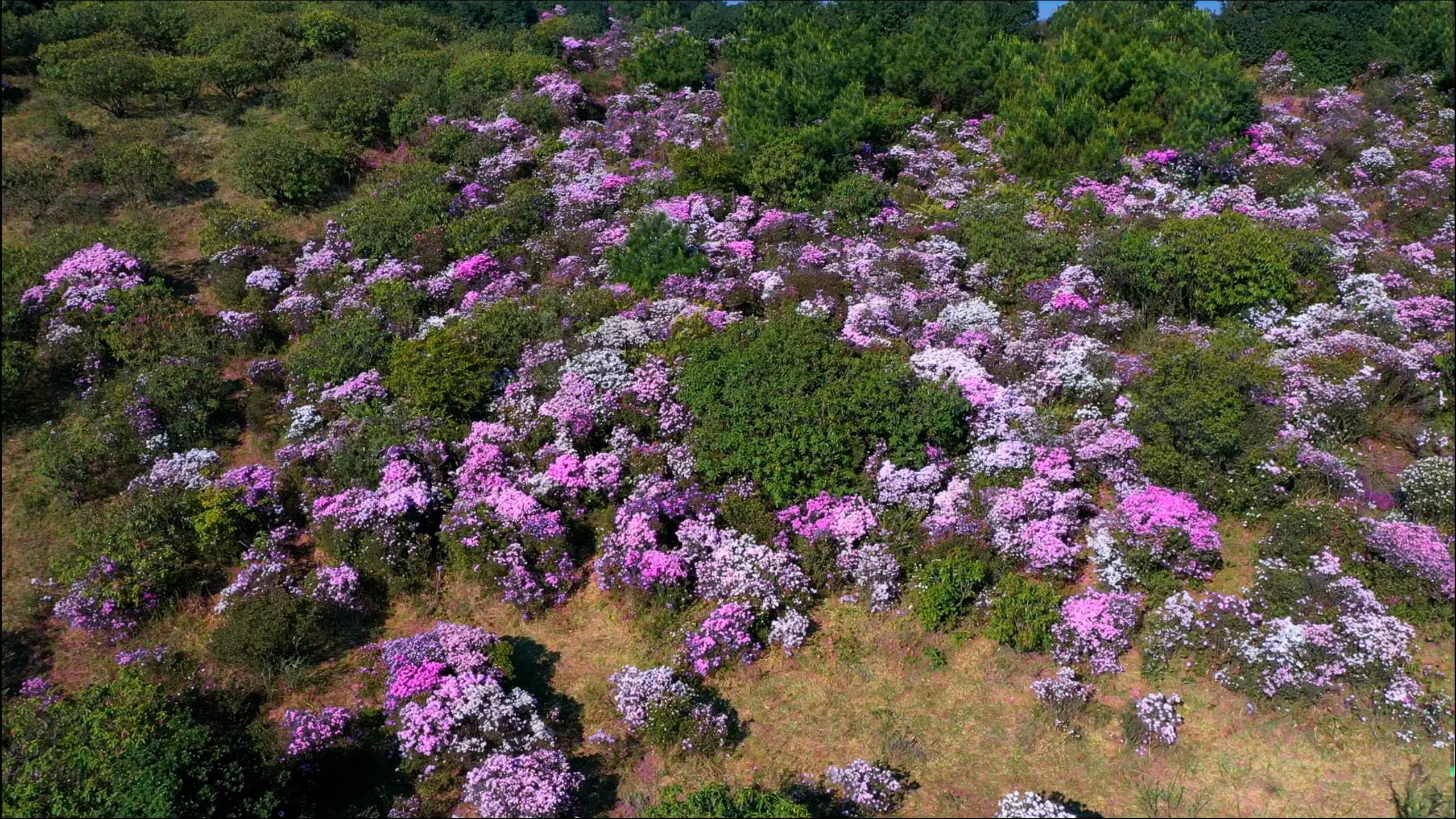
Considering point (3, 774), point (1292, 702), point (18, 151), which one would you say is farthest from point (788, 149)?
point (18, 151)

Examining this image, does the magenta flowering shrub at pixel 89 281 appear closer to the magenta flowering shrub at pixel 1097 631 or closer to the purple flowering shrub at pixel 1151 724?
the magenta flowering shrub at pixel 1097 631

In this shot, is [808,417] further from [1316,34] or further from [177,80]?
[177,80]

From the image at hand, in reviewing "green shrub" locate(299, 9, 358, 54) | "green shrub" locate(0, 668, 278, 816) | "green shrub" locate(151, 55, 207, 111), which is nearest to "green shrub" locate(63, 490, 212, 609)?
"green shrub" locate(0, 668, 278, 816)

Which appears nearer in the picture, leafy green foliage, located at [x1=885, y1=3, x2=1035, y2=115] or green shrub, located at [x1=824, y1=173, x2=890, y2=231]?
green shrub, located at [x1=824, y1=173, x2=890, y2=231]

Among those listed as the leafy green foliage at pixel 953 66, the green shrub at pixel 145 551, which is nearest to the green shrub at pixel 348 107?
the green shrub at pixel 145 551

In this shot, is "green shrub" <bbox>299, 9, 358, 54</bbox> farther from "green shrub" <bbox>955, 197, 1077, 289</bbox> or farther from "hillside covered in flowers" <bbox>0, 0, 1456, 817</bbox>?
"green shrub" <bbox>955, 197, 1077, 289</bbox>
